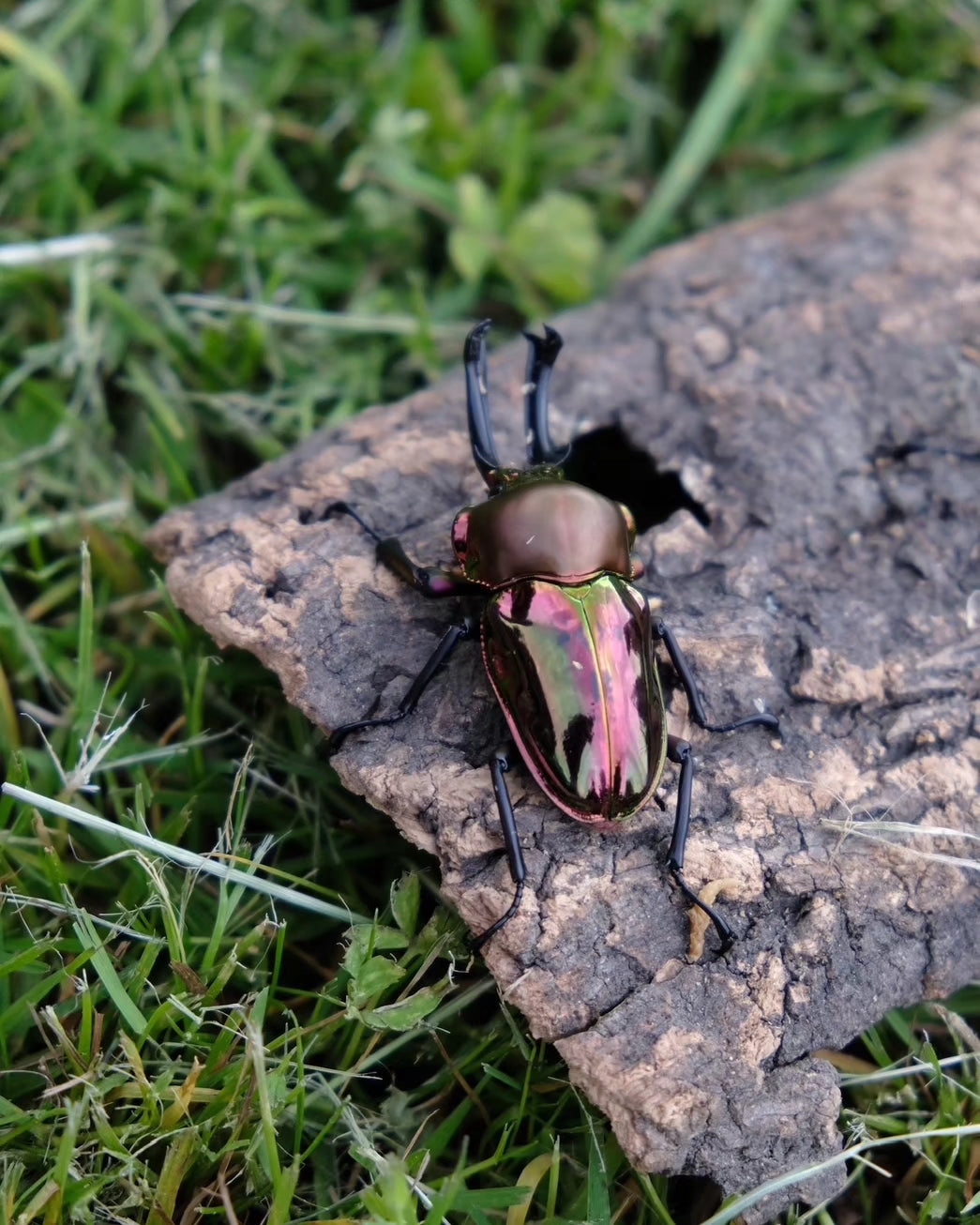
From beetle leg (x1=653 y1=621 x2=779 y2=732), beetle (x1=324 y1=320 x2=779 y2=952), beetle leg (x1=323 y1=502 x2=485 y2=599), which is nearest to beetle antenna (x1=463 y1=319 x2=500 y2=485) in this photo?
beetle (x1=324 y1=320 x2=779 y2=952)

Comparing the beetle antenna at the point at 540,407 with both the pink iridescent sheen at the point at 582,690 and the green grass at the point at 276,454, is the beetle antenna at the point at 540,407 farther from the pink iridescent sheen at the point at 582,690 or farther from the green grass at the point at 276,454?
the green grass at the point at 276,454

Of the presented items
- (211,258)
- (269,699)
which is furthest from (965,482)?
(211,258)

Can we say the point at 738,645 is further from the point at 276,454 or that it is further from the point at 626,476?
the point at 276,454

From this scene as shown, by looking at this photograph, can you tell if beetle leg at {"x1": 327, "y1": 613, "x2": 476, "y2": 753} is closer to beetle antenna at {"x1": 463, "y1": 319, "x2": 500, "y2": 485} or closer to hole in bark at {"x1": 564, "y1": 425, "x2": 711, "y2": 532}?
beetle antenna at {"x1": 463, "y1": 319, "x2": 500, "y2": 485}

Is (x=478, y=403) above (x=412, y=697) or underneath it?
above

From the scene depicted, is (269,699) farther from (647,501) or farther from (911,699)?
(911,699)

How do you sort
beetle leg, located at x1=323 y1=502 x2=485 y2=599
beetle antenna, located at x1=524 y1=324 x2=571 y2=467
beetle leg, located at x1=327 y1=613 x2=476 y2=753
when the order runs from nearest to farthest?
beetle leg, located at x1=327 y1=613 x2=476 y2=753 → beetle leg, located at x1=323 y1=502 x2=485 y2=599 → beetle antenna, located at x1=524 y1=324 x2=571 y2=467

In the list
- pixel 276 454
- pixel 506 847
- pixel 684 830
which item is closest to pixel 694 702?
pixel 684 830
